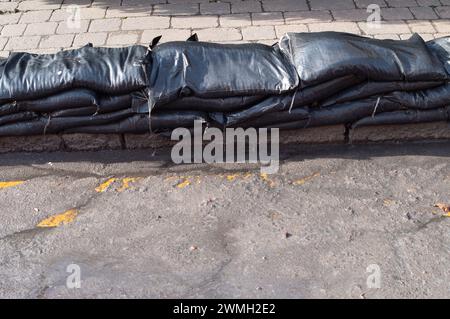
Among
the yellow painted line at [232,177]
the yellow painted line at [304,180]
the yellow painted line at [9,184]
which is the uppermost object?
the yellow painted line at [9,184]

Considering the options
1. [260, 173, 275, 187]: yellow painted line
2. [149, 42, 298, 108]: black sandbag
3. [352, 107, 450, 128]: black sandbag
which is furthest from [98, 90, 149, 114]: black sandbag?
[352, 107, 450, 128]: black sandbag

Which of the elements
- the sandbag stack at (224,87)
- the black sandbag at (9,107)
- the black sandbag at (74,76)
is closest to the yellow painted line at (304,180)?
the sandbag stack at (224,87)

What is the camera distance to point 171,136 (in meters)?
4.81

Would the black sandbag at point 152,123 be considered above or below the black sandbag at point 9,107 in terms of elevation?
below

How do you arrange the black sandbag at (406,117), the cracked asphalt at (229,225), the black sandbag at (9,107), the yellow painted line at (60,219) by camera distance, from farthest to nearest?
1. the black sandbag at (406,117)
2. the black sandbag at (9,107)
3. the yellow painted line at (60,219)
4. the cracked asphalt at (229,225)

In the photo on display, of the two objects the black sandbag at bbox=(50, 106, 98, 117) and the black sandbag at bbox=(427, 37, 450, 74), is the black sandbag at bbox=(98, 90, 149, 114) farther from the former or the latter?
the black sandbag at bbox=(427, 37, 450, 74)

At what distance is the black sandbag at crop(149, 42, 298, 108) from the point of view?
4.55m

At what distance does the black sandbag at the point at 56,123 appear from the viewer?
4707 mm

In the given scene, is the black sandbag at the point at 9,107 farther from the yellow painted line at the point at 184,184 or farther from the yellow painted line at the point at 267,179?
the yellow painted line at the point at 267,179

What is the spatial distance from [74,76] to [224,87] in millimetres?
1241

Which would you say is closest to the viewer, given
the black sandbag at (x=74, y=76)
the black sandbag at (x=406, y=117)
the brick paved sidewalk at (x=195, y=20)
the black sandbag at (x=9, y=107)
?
the black sandbag at (x=74, y=76)

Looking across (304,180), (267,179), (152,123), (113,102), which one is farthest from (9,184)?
(304,180)

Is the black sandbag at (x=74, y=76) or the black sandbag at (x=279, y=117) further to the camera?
the black sandbag at (x=279, y=117)

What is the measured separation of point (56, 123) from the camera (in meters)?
4.73
